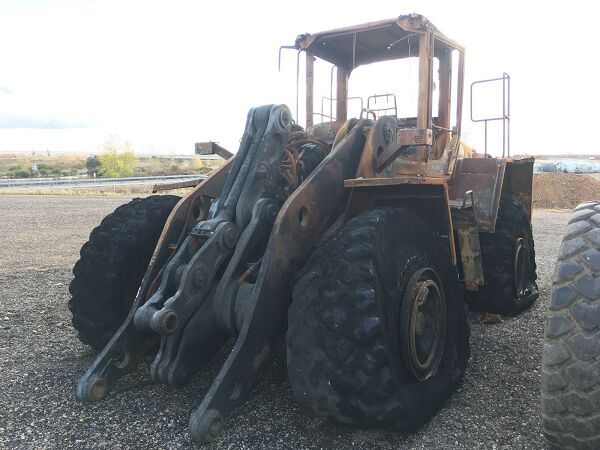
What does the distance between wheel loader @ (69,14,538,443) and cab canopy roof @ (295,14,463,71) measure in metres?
0.03

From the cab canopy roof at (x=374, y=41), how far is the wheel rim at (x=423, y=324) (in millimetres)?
2099

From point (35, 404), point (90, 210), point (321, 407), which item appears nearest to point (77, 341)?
point (35, 404)

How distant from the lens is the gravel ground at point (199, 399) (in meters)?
2.93

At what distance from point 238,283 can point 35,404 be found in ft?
4.86

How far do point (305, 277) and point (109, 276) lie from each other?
1659 millimetres

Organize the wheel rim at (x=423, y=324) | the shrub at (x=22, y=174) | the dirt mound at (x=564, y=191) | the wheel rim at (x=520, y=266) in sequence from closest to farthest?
the wheel rim at (x=423, y=324) < the wheel rim at (x=520, y=266) < the dirt mound at (x=564, y=191) < the shrub at (x=22, y=174)

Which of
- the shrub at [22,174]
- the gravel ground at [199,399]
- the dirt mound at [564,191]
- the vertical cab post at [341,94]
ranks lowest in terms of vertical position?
the gravel ground at [199,399]

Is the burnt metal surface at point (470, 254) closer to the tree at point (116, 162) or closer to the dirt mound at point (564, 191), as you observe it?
the dirt mound at point (564, 191)

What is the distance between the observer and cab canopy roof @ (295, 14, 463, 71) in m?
4.40

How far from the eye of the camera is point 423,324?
332 centimetres

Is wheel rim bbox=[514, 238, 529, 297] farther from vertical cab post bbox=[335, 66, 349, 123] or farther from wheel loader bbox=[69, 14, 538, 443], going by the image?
vertical cab post bbox=[335, 66, 349, 123]

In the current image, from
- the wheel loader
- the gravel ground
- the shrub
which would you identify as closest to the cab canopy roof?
the wheel loader

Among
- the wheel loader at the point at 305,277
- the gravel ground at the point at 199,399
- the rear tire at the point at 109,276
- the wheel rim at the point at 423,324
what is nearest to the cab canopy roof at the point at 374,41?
the wheel loader at the point at 305,277

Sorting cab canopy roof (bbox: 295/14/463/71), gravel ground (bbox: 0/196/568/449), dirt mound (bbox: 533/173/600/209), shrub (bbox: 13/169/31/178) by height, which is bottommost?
gravel ground (bbox: 0/196/568/449)
